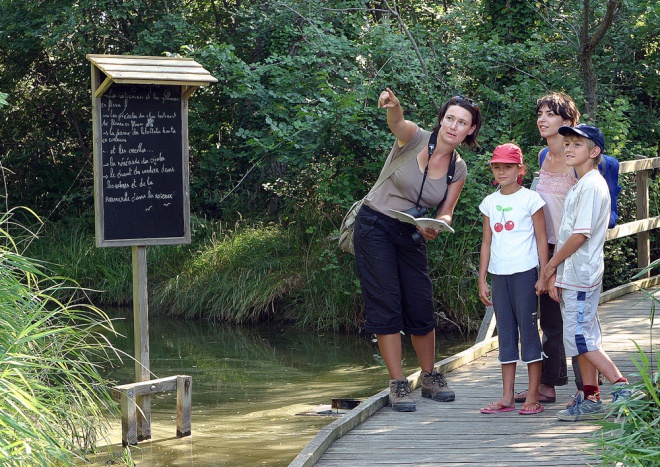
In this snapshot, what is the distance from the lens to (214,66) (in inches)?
444

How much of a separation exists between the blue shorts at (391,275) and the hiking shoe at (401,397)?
295 millimetres

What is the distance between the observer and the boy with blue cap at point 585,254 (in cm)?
462

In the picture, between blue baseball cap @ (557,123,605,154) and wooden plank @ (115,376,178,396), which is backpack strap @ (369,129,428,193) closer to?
blue baseball cap @ (557,123,605,154)

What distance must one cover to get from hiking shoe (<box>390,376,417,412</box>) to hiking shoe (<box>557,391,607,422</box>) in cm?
83

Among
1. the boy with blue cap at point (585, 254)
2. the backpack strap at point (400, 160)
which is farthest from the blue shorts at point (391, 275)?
the boy with blue cap at point (585, 254)

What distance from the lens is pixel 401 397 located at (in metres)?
5.18

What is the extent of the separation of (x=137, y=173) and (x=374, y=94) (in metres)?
4.58

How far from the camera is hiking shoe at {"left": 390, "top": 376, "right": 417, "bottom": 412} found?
5.14m

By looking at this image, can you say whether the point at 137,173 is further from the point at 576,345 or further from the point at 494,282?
the point at 576,345

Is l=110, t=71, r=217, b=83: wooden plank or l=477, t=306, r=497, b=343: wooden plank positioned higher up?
l=110, t=71, r=217, b=83: wooden plank

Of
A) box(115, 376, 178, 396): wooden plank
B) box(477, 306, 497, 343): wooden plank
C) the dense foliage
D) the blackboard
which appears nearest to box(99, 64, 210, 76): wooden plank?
the blackboard

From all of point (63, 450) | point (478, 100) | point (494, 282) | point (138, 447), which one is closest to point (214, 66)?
point (478, 100)

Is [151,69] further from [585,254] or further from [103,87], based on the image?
[585,254]

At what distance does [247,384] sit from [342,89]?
3.88m
